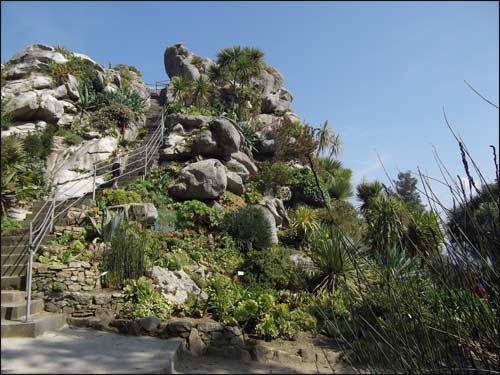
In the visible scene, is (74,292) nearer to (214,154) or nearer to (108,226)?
(108,226)

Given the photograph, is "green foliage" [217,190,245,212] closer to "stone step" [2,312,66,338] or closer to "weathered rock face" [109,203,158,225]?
"weathered rock face" [109,203,158,225]

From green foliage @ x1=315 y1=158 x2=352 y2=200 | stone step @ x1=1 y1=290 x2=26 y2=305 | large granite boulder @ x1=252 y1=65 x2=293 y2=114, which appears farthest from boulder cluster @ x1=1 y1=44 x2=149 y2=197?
green foliage @ x1=315 y1=158 x2=352 y2=200

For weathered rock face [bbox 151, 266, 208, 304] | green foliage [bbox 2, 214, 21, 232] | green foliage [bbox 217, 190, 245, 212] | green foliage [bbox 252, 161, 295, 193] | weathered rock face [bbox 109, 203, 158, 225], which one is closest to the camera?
weathered rock face [bbox 151, 266, 208, 304]

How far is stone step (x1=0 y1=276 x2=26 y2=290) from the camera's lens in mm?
6672

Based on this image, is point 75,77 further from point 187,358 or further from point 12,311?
point 187,358

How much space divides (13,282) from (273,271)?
17.0 ft

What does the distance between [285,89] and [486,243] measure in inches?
1067

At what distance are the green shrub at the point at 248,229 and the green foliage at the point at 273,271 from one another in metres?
1.07

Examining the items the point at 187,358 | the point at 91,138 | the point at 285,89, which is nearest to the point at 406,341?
the point at 187,358

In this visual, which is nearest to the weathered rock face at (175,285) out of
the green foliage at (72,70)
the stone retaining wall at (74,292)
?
the stone retaining wall at (74,292)

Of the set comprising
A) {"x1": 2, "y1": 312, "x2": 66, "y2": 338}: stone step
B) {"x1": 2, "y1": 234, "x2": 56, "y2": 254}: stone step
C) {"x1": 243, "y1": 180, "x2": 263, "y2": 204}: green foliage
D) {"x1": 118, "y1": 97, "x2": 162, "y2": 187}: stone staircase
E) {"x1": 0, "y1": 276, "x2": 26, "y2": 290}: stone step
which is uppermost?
{"x1": 118, "y1": 97, "x2": 162, "y2": 187}: stone staircase

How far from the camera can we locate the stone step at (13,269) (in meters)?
6.89

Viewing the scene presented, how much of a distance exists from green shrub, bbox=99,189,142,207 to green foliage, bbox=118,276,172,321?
3905mm

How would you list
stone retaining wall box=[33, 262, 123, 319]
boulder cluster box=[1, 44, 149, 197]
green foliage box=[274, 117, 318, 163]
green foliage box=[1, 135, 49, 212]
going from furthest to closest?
green foliage box=[274, 117, 318, 163], boulder cluster box=[1, 44, 149, 197], green foliage box=[1, 135, 49, 212], stone retaining wall box=[33, 262, 123, 319]
